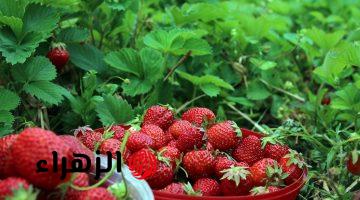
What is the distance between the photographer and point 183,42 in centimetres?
203

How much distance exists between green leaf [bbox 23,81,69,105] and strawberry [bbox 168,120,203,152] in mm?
356

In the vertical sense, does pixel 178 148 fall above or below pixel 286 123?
above

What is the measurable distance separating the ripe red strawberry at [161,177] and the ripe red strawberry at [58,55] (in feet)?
Answer: 1.89

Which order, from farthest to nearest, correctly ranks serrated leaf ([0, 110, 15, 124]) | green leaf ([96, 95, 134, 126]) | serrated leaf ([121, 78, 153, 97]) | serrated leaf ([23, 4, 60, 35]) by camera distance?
serrated leaf ([121, 78, 153, 97]) → green leaf ([96, 95, 134, 126]) → serrated leaf ([23, 4, 60, 35]) → serrated leaf ([0, 110, 15, 124])

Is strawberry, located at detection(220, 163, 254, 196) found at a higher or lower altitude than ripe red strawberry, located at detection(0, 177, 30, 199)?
lower

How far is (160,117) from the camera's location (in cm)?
170

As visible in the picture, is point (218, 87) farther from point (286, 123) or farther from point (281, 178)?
point (281, 178)

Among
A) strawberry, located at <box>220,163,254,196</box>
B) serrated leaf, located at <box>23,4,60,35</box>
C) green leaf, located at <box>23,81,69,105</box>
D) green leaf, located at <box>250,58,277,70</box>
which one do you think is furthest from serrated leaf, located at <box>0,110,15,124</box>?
green leaf, located at <box>250,58,277,70</box>

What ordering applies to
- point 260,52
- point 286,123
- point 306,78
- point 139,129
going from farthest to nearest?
point 306,78 → point 260,52 → point 286,123 → point 139,129

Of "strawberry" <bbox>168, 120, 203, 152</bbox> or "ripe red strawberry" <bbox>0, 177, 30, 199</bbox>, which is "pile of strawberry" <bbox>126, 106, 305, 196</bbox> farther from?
"ripe red strawberry" <bbox>0, 177, 30, 199</bbox>

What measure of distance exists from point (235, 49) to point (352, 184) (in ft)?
2.82

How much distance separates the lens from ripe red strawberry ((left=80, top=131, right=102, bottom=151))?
5.09 feet

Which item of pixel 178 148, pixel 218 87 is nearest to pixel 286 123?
pixel 218 87

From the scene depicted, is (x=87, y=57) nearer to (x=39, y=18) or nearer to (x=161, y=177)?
(x=39, y=18)
